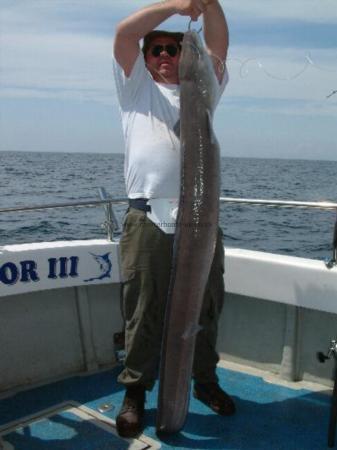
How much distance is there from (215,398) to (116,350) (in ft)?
3.07

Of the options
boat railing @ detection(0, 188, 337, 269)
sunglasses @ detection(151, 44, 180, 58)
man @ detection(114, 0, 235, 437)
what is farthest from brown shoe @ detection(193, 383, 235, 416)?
sunglasses @ detection(151, 44, 180, 58)

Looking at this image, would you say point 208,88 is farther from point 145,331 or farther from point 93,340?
point 93,340

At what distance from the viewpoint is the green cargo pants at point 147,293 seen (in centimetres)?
356

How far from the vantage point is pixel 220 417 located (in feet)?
13.0

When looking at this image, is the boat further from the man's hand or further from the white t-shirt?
the man's hand

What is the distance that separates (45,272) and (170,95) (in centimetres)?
182

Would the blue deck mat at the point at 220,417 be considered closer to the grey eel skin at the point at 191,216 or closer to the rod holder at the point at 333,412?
the rod holder at the point at 333,412

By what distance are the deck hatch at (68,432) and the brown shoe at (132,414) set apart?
0.19 feet

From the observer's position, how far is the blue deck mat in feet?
12.0

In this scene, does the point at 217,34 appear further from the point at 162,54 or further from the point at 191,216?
the point at 191,216

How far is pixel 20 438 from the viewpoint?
3.76m

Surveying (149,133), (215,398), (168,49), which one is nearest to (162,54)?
(168,49)

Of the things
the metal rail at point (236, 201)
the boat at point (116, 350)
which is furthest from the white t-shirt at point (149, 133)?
the boat at point (116, 350)

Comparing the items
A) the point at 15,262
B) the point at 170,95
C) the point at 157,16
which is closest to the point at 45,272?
the point at 15,262
